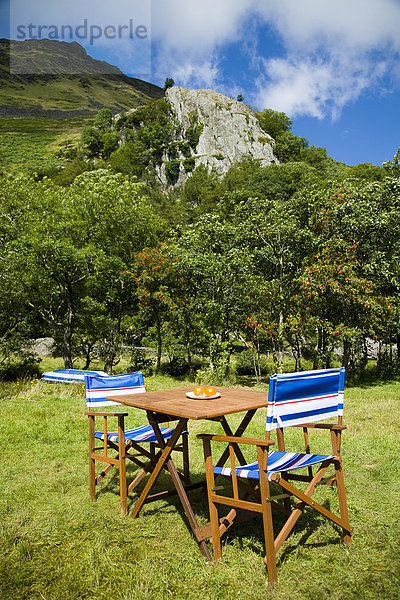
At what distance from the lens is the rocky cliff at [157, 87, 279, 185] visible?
68125 millimetres

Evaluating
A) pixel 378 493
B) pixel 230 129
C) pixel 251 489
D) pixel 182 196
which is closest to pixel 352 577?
pixel 251 489

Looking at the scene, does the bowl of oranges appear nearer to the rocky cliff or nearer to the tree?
the rocky cliff

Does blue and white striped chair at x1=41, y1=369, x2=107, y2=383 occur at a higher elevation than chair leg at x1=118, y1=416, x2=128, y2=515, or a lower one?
lower

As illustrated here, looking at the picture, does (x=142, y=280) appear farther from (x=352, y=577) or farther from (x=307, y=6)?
(x=352, y=577)

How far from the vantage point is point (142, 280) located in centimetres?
1288

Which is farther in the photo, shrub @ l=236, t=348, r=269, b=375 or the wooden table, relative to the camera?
shrub @ l=236, t=348, r=269, b=375

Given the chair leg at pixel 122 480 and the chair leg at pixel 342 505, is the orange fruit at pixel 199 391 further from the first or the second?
the chair leg at pixel 342 505

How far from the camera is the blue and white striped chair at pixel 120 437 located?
3107 millimetres

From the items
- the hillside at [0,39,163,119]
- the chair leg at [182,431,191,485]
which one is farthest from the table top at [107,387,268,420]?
the hillside at [0,39,163,119]

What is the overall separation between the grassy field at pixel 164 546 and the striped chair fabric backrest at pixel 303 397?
86cm

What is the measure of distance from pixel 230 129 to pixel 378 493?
248ft

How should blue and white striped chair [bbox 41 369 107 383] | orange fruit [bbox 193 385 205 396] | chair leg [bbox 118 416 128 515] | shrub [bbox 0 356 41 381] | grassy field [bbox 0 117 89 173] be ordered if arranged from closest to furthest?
chair leg [bbox 118 416 128 515] < orange fruit [bbox 193 385 205 396] < blue and white striped chair [bbox 41 369 107 383] < shrub [bbox 0 356 41 381] < grassy field [bbox 0 117 89 173]

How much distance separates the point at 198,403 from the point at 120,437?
76cm

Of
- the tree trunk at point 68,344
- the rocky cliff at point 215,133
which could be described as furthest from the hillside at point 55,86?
the tree trunk at point 68,344
